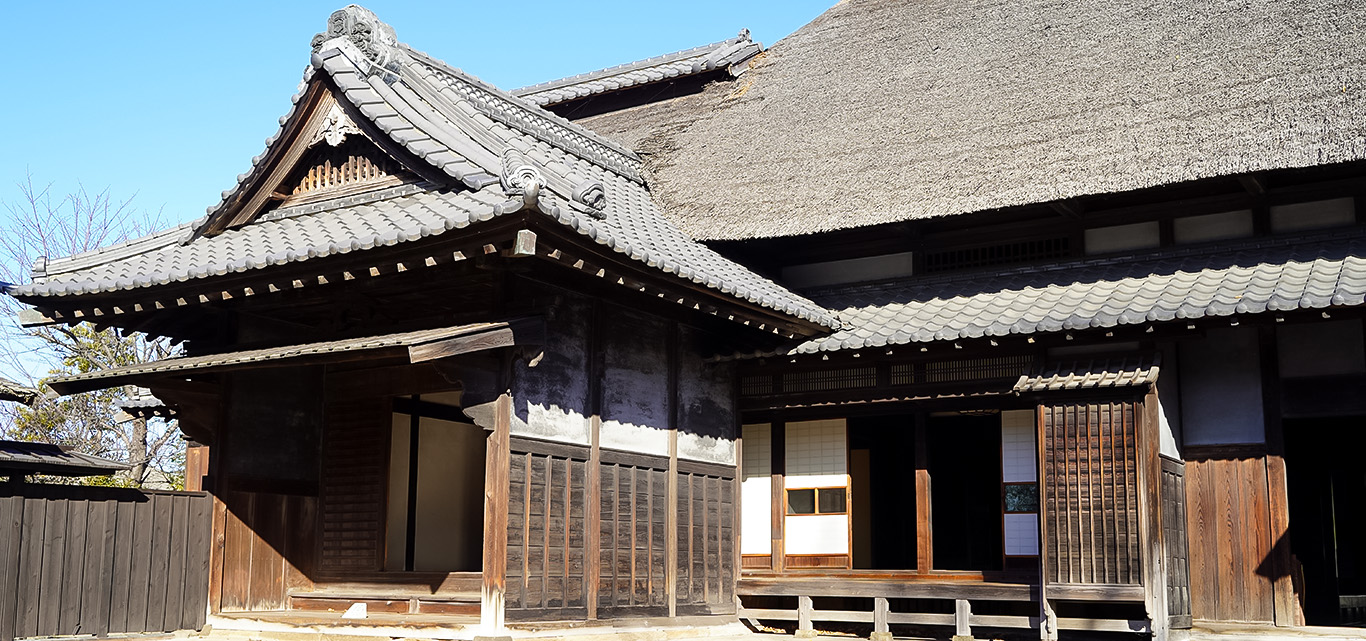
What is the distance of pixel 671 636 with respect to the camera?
33.4 ft

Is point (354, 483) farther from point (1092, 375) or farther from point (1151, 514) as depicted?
point (1151, 514)

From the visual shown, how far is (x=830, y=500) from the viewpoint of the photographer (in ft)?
37.2

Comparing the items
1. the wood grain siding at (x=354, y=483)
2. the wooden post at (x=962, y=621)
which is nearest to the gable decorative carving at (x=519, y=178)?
the wood grain siding at (x=354, y=483)

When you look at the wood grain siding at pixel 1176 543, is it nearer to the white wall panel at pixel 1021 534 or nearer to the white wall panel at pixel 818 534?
the white wall panel at pixel 1021 534

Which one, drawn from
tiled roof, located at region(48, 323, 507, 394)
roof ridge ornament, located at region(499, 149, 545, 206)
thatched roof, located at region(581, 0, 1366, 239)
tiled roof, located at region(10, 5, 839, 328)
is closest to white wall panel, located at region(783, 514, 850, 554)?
tiled roof, located at region(10, 5, 839, 328)

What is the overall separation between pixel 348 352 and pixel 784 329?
151 inches

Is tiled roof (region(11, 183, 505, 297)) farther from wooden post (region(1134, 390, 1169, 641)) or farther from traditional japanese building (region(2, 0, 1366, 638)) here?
wooden post (region(1134, 390, 1169, 641))

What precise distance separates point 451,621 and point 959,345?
451cm

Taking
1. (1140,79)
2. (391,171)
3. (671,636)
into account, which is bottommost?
(671,636)

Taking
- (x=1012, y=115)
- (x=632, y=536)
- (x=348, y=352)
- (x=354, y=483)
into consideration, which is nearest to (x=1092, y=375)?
(x=1012, y=115)

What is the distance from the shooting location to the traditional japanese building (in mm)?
9117

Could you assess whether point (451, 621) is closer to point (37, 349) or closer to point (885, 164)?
point (885, 164)

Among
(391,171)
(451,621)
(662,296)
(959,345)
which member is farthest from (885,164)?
(451,621)

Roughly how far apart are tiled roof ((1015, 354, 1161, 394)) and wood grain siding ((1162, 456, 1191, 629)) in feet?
2.23
